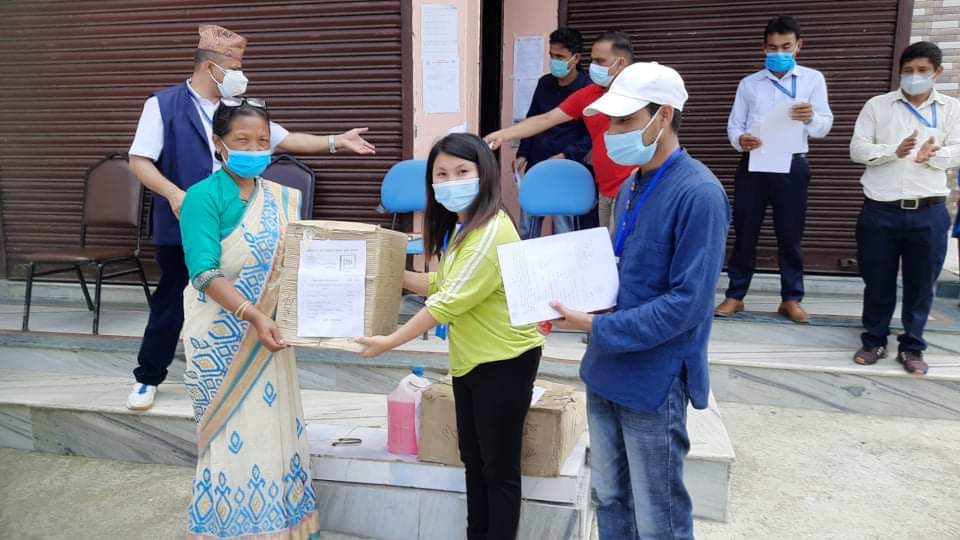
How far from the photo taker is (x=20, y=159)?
5.66m

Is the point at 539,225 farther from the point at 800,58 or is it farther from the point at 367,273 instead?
the point at 367,273

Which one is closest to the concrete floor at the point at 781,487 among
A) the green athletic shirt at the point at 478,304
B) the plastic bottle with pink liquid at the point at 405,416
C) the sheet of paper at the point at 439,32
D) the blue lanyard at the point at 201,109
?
the plastic bottle with pink liquid at the point at 405,416

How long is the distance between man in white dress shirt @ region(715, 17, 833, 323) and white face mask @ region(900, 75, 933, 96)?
1.69ft

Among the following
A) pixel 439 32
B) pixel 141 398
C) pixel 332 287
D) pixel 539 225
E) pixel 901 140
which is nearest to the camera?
pixel 332 287

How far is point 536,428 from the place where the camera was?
260cm

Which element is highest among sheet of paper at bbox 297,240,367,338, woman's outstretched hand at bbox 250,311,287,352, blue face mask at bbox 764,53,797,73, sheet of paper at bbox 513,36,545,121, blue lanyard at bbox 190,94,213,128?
sheet of paper at bbox 513,36,545,121

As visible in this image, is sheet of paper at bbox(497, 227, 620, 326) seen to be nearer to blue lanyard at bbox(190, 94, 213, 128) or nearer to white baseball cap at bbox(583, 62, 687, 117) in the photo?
white baseball cap at bbox(583, 62, 687, 117)

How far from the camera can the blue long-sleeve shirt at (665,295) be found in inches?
69.8

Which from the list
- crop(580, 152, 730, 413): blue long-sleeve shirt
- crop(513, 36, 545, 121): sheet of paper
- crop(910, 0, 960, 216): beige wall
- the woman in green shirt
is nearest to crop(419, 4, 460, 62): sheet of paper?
crop(513, 36, 545, 121): sheet of paper

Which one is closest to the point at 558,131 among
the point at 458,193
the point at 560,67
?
the point at 560,67

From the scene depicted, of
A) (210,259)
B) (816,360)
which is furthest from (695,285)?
(816,360)

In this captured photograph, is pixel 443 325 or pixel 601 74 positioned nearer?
pixel 443 325

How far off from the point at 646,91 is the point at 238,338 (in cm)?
164

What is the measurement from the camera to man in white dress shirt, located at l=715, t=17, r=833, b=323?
4266 mm
